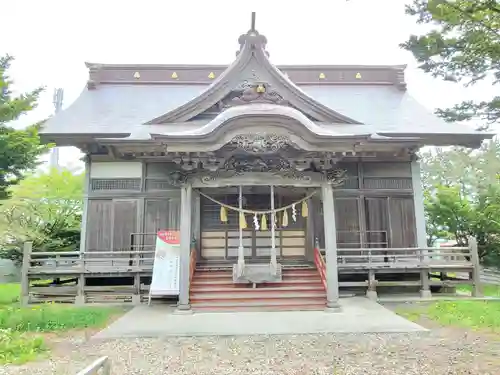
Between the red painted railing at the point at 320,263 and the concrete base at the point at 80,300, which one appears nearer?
the red painted railing at the point at 320,263

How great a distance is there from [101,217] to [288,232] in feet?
18.5

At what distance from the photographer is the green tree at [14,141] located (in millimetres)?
8805

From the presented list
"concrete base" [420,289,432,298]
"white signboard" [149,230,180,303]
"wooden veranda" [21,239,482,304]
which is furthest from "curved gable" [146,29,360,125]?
"concrete base" [420,289,432,298]

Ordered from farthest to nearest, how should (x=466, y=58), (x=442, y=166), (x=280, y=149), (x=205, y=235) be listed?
(x=442, y=166) < (x=205, y=235) < (x=280, y=149) < (x=466, y=58)

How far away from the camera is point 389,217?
11.4 meters

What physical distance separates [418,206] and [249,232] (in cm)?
525

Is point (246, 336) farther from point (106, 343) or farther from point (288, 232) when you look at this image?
point (288, 232)

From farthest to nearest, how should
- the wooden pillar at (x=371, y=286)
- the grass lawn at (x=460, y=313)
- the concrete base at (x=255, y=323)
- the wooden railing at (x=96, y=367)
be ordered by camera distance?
1. the wooden pillar at (x=371, y=286)
2. the grass lawn at (x=460, y=313)
3. the concrete base at (x=255, y=323)
4. the wooden railing at (x=96, y=367)

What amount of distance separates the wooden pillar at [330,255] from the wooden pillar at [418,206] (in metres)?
3.83

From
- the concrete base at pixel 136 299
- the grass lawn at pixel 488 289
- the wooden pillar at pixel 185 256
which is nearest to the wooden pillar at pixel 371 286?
the grass lawn at pixel 488 289

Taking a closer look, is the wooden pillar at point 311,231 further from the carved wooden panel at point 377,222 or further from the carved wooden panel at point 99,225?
the carved wooden panel at point 99,225

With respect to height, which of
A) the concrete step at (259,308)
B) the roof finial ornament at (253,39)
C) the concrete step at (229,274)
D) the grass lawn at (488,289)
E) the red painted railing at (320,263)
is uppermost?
the roof finial ornament at (253,39)

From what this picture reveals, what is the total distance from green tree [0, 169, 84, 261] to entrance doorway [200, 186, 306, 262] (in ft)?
18.9

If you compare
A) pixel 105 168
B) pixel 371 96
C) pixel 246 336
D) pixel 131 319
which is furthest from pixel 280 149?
pixel 371 96
